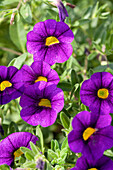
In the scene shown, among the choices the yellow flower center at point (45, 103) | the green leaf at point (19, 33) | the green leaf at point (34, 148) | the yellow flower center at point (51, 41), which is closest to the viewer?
the green leaf at point (34, 148)

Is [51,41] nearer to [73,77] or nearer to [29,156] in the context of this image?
[73,77]

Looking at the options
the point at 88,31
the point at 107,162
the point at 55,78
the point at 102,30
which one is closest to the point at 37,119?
the point at 55,78

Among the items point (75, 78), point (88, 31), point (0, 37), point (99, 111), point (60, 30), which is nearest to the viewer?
point (99, 111)

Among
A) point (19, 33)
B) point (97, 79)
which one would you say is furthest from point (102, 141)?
point (19, 33)

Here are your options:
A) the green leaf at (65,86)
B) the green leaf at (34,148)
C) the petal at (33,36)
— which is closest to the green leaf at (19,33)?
the petal at (33,36)

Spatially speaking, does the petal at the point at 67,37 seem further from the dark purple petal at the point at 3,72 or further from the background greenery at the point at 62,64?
the dark purple petal at the point at 3,72

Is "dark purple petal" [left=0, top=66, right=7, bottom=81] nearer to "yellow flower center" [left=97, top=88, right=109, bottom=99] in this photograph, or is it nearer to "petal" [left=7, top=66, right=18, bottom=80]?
"petal" [left=7, top=66, right=18, bottom=80]

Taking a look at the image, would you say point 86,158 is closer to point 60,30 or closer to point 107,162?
point 107,162
